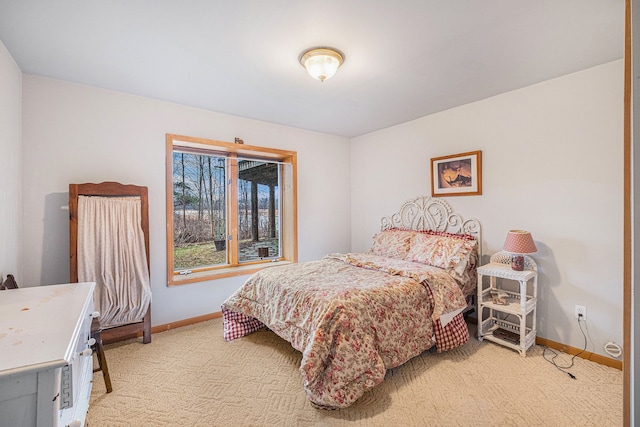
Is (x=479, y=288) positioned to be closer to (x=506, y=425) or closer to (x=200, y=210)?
(x=506, y=425)

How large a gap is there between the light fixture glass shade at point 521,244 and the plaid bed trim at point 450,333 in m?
0.77

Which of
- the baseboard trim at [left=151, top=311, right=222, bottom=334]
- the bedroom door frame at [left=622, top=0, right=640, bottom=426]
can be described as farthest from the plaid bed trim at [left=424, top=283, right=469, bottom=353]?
the baseboard trim at [left=151, top=311, right=222, bottom=334]

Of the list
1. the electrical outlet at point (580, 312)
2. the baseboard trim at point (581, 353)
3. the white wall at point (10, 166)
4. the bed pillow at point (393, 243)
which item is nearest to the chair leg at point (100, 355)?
the white wall at point (10, 166)

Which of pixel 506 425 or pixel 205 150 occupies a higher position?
pixel 205 150

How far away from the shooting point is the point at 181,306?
3.14 m

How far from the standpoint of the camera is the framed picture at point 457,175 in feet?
10.2

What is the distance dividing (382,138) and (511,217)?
2.02m

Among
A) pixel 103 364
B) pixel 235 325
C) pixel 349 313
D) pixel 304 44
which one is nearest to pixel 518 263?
pixel 349 313

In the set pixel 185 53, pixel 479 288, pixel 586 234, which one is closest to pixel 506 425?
pixel 479 288

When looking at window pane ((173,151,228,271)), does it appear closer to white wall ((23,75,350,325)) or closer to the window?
the window

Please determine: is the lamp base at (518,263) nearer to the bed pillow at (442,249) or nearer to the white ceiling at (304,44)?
the bed pillow at (442,249)

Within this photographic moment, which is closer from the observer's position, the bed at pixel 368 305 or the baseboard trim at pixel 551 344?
the bed at pixel 368 305

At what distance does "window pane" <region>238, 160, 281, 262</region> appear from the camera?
12.6ft

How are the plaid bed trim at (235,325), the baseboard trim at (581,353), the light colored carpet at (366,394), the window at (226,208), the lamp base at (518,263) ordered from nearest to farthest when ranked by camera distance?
the light colored carpet at (366,394)
the baseboard trim at (581,353)
the lamp base at (518,263)
the plaid bed trim at (235,325)
the window at (226,208)
